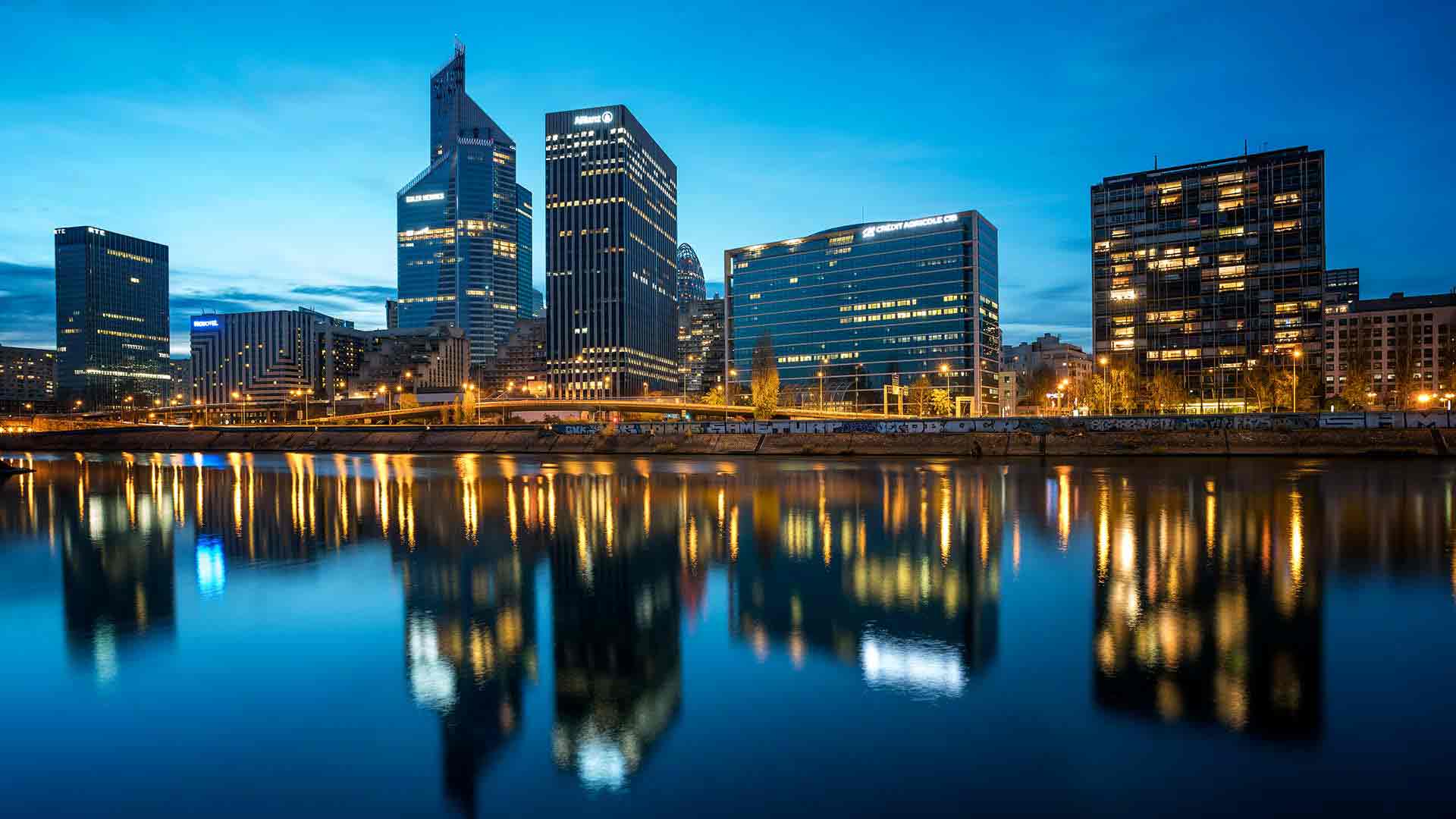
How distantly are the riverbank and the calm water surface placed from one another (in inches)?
1536

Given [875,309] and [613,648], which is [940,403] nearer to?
[875,309]

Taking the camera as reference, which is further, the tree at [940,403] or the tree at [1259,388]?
the tree at [940,403]

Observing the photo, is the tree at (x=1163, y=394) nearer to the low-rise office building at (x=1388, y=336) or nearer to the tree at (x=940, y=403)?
the tree at (x=940, y=403)

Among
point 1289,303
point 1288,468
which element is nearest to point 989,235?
point 1289,303

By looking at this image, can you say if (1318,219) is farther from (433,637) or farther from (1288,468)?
(433,637)

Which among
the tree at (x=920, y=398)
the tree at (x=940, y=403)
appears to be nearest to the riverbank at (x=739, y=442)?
the tree at (x=920, y=398)

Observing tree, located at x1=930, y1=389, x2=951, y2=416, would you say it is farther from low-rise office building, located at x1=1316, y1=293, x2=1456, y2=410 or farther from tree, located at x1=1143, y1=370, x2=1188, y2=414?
low-rise office building, located at x1=1316, y1=293, x2=1456, y2=410

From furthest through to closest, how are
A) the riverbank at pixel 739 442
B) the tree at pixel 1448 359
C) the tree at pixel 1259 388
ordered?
the tree at pixel 1259 388, the tree at pixel 1448 359, the riverbank at pixel 739 442

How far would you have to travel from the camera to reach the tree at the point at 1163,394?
405ft

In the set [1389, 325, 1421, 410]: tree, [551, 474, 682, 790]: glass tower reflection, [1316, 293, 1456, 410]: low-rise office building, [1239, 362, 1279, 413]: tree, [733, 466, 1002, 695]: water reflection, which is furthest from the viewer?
[1316, 293, 1456, 410]: low-rise office building

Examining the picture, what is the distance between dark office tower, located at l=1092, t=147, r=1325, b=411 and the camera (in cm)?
12875

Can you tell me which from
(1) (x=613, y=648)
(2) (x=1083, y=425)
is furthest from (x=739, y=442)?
(1) (x=613, y=648)

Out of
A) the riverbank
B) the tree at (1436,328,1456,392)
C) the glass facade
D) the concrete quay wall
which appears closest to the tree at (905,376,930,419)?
the glass facade

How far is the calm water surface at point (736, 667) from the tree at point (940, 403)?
131 m
